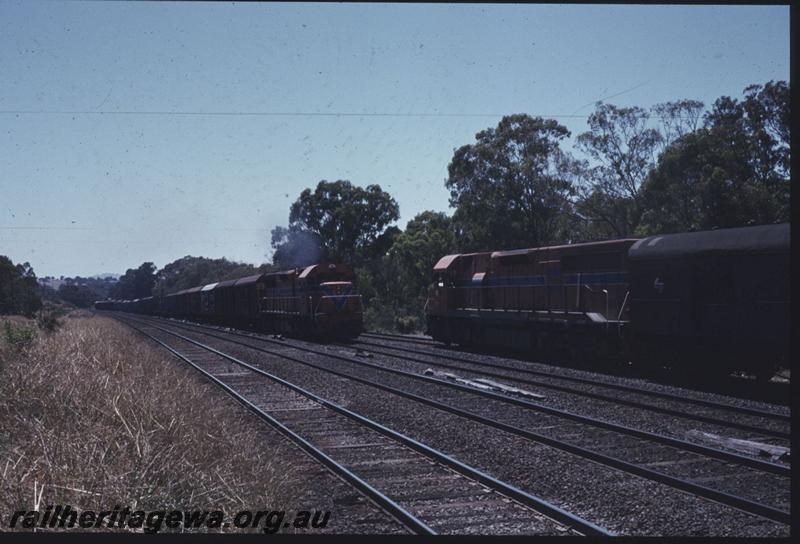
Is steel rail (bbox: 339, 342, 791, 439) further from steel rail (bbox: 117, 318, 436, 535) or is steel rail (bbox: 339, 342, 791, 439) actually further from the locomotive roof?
steel rail (bbox: 117, 318, 436, 535)

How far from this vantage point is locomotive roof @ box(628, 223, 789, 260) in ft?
45.8

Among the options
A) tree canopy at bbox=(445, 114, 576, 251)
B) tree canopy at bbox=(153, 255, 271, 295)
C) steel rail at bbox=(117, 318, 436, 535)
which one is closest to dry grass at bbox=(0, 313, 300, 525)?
steel rail at bbox=(117, 318, 436, 535)

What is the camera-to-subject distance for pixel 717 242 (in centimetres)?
1543

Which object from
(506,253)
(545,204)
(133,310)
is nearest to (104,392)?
(506,253)

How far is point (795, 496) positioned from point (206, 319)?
6197cm

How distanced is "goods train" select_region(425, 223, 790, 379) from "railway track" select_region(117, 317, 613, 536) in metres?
7.37

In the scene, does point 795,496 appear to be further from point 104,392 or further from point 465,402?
point 465,402

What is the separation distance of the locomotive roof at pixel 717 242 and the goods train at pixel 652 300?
0.02 metres

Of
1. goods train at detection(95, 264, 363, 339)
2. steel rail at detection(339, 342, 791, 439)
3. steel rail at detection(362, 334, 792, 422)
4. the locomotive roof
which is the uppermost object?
the locomotive roof

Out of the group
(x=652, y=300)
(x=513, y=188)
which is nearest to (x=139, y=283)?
(x=513, y=188)

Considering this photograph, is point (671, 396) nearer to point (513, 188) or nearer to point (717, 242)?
point (717, 242)

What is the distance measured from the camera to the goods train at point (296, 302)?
109 ft

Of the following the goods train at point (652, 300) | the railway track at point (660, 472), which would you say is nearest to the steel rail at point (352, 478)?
the railway track at point (660, 472)

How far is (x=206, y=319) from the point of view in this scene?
64.2 meters
